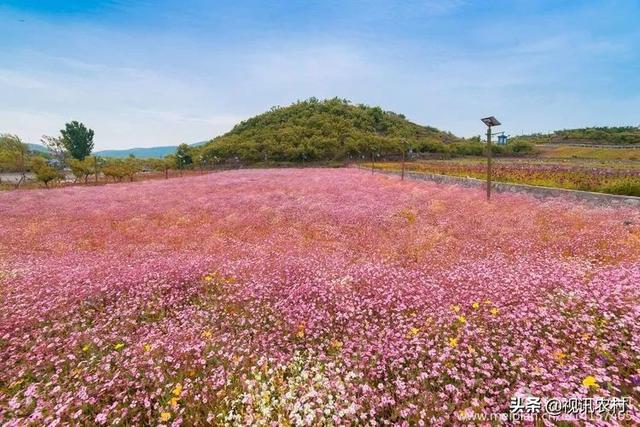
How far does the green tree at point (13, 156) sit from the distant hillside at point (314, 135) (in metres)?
44.8

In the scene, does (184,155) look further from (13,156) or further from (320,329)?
(320,329)

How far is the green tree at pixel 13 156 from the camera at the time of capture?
55400 mm

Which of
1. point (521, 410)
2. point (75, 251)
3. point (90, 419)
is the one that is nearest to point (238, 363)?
point (90, 419)

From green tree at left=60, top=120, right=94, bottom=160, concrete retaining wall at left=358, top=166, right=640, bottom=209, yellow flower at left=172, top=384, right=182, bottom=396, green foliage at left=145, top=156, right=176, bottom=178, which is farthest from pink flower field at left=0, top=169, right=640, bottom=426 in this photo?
green tree at left=60, top=120, right=94, bottom=160

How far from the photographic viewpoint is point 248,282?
796 cm

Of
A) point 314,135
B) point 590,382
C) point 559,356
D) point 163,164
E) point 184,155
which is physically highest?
point 314,135

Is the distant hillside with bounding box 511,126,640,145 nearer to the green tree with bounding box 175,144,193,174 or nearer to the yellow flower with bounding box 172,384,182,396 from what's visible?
the green tree with bounding box 175,144,193,174

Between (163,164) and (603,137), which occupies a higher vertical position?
(603,137)

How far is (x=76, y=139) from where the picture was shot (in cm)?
12000

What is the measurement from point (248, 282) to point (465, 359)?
520 centimetres

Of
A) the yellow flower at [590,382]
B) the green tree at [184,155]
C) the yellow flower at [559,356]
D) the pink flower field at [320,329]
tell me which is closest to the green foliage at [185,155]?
the green tree at [184,155]

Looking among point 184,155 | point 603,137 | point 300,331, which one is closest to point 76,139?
point 184,155

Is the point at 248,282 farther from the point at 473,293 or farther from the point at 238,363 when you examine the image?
the point at 473,293

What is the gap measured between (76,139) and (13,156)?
76.0 m
